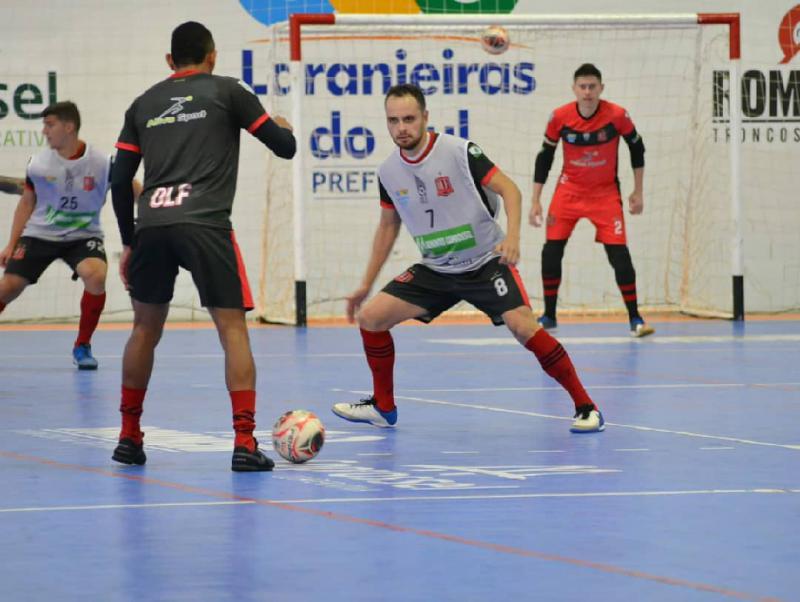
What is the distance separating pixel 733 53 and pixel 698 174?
1693mm

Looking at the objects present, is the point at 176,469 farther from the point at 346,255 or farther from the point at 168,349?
the point at 346,255

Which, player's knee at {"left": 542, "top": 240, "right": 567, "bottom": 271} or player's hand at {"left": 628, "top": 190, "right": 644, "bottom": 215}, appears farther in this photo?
player's knee at {"left": 542, "top": 240, "right": 567, "bottom": 271}

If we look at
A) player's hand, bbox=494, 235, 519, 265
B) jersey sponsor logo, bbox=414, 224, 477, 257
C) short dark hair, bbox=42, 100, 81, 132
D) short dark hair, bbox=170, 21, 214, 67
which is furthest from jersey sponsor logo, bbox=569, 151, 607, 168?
short dark hair, bbox=170, 21, 214, 67

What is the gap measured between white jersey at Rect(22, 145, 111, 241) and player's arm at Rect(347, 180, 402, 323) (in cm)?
403

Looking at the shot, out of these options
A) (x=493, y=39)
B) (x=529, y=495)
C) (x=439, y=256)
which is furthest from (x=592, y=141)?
(x=529, y=495)

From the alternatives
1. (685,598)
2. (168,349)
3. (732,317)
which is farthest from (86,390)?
(732,317)

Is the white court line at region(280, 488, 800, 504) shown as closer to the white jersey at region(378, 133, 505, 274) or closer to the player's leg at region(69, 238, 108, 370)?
the white jersey at region(378, 133, 505, 274)

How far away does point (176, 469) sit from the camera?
728cm

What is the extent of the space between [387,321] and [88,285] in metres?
4.11

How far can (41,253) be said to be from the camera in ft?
41.3

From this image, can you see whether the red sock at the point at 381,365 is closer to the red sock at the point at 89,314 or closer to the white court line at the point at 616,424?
the white court line at the point at 616,424

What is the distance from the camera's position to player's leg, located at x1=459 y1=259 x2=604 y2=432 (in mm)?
8688

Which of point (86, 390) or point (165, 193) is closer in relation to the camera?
point (165, 193)

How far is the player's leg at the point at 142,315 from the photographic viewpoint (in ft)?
23.9
